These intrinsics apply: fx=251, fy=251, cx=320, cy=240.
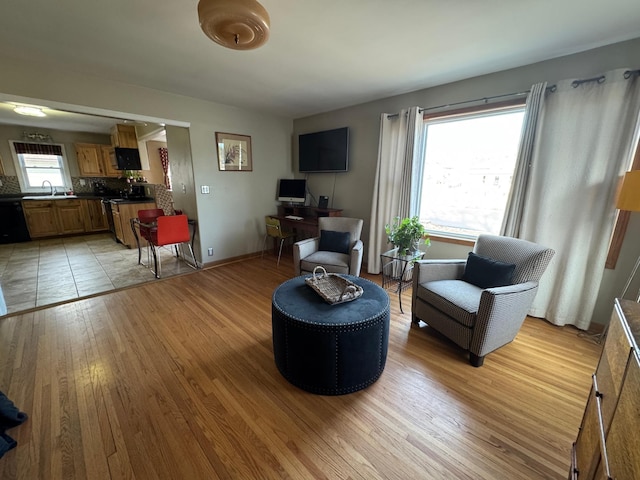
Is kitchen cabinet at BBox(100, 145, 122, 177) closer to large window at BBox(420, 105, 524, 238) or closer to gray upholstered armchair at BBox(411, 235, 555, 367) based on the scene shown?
large window at BBox(420, 105, 524, 238)

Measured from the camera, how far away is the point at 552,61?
7.37 feet

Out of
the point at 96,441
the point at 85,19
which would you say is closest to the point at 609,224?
the point at 96,441

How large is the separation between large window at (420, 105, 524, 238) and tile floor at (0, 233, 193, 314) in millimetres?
3779

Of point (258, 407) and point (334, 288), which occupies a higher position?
point (334, 288)

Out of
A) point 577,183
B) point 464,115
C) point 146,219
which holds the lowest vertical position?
point 146,219

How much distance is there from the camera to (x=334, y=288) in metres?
1.91

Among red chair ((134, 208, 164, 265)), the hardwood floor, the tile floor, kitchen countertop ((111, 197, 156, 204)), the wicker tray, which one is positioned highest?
kitchen countertop ((111, 197, 156, 204))

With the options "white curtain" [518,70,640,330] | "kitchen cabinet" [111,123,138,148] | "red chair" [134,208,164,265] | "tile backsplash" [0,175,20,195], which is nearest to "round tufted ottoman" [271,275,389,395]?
"white curtain" [518,70,640,330]

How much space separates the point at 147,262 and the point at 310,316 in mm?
3762

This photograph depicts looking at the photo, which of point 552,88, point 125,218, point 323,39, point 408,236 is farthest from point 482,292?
point 125,218

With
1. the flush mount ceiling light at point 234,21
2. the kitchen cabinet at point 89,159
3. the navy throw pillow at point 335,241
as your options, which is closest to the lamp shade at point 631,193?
the navy throw pillow at point 335,241

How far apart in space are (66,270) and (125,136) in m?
3.06

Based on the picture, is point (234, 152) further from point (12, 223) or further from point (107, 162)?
point (12, 223)

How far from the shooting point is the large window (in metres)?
2.66
